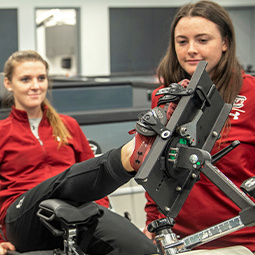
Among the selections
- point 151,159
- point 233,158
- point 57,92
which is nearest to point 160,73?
point 233,158

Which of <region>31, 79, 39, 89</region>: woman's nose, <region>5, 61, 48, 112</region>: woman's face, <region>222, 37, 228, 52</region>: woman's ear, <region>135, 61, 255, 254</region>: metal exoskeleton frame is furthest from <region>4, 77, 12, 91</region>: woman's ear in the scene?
<region>135, 61, 255, 254</region>: metal exoskeleton frame

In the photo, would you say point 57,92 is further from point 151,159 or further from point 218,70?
point 151,159

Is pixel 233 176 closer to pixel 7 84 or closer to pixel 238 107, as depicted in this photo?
pixel 238 107

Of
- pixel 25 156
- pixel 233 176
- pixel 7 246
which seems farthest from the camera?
pixel 25 156

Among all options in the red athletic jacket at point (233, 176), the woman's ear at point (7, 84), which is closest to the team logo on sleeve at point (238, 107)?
the red athletic jacket at point (233, 176)

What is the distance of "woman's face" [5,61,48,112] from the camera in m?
2.12

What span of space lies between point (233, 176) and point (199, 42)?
441mm

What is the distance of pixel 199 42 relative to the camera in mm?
1600

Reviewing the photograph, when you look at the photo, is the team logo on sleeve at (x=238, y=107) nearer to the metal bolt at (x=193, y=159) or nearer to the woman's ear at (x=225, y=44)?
the woman's ear at (x=225, y=44)

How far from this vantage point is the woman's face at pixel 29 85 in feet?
6.97

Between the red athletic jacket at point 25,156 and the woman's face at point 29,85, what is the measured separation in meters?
0.06

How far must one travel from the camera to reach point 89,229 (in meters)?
1.61

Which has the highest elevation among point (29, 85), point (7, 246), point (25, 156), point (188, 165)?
point (29, 85)

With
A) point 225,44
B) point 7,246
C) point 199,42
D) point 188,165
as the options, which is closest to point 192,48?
point 199,42
